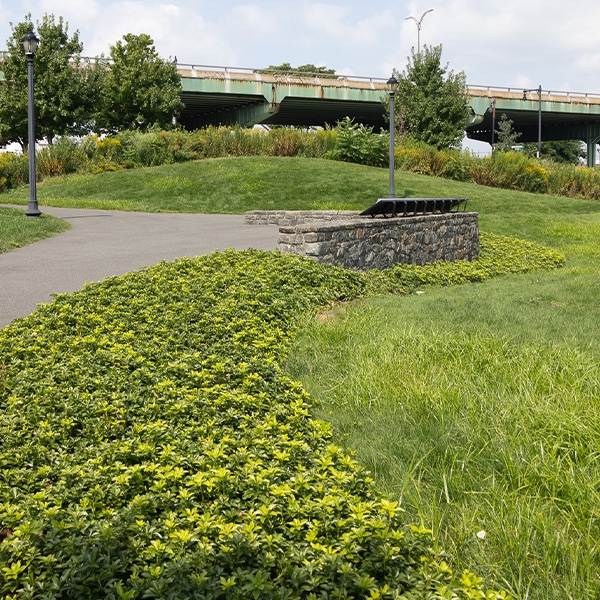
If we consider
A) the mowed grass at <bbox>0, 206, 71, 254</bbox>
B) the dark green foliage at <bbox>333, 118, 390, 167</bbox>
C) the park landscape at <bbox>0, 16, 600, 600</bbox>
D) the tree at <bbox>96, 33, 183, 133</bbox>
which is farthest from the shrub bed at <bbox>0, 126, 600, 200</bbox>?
the park landscape at <bbox>0, 16, 600, 600</bbox>

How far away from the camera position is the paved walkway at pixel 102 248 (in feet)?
29.2

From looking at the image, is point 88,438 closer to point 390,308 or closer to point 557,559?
point 557,559

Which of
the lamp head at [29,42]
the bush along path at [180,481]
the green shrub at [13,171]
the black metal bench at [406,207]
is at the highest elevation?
the lamp head at [29,42]

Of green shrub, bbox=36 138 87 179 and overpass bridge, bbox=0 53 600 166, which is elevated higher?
overpass bridge, bbox=0 53 600 166

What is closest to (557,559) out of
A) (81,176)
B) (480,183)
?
(81,176)

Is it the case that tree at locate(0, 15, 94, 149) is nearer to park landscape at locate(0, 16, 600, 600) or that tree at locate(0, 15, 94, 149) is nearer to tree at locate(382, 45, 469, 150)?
tree at locate(382, 45, 469, 150)

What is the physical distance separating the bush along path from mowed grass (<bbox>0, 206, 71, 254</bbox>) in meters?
6.93

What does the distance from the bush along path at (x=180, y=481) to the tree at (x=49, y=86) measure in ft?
113

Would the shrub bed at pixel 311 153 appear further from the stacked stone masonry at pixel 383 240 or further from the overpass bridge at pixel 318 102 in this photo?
the stacked stone masonry at pixel 383 240

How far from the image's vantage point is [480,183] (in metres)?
32.0

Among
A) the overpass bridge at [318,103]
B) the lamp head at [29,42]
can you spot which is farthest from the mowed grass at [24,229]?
the overpass bridge at [318,103]

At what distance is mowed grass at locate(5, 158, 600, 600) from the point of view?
3.25 m

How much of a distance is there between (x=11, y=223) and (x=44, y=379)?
1098 centimetres

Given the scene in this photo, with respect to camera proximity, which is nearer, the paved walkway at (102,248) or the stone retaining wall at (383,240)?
the paved walkway at (102,248)
